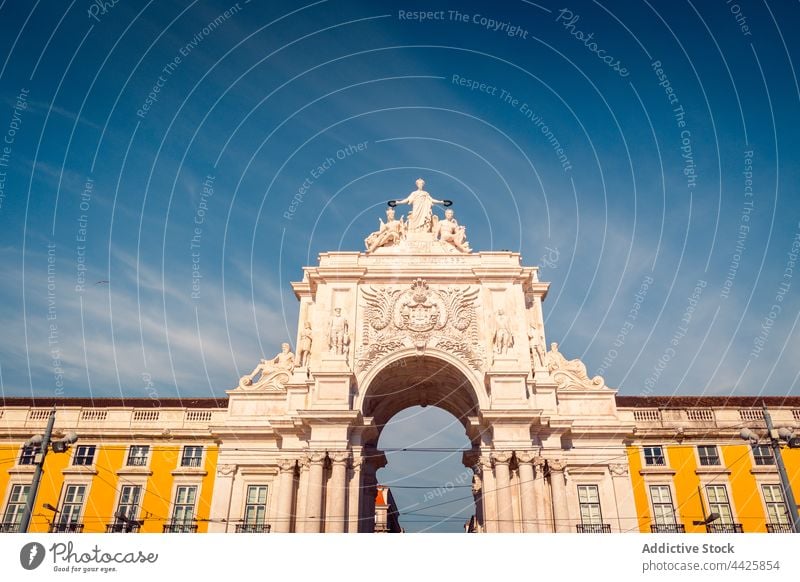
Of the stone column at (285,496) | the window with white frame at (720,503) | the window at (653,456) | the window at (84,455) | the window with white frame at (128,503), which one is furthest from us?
the window at (84,455)

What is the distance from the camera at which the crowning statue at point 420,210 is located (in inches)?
1388

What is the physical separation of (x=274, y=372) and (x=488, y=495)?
44.2 ft

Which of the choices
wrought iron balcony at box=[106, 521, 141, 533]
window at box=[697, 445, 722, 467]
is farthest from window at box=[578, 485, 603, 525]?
wrought iron balcony at box=[106, 521, 141, 533]

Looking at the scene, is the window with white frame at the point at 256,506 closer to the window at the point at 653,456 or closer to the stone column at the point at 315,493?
the stone column at the point at 315,493

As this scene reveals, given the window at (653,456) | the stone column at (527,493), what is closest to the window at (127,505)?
the stone column at (527,493)

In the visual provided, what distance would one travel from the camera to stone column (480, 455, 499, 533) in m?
26.3

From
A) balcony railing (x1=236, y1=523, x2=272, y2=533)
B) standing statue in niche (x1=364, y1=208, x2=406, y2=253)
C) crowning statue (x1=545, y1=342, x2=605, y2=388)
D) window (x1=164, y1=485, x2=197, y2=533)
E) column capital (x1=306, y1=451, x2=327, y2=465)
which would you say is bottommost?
balcony railing (x1=236, y1=523, x2=272, y2=533)

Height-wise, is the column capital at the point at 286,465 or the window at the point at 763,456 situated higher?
the window at the point at 763,456

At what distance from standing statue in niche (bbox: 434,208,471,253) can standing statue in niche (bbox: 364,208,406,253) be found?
2195 millimetres

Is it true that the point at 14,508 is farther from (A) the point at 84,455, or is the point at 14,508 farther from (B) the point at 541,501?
(B) the point at 541,501

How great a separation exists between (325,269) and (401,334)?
19.0 feet

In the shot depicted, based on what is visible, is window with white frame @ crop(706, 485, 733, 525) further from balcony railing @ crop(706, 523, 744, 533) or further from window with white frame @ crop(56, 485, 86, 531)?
window with white frame @ crop(56, 485, 86, 531)

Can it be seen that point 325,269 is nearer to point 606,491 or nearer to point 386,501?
point 606,491

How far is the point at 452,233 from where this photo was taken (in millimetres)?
35000
